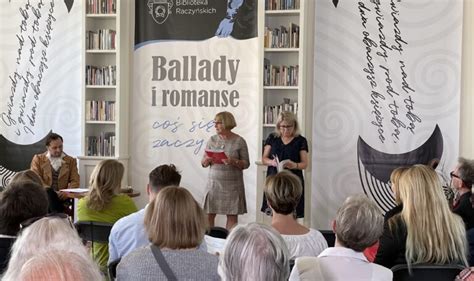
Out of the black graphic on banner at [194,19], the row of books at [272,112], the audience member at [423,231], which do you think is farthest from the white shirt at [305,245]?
the black graphic on banner at [194,19]

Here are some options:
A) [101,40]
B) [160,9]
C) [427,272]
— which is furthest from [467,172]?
[101,40]

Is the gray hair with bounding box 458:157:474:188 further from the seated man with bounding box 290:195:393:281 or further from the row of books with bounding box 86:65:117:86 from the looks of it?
the row of books with bounding box 86:65:117:86

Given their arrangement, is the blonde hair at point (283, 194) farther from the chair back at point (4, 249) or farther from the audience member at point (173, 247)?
the chair back at point (4, 249)

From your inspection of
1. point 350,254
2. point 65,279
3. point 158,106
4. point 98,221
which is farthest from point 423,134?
point 65,279

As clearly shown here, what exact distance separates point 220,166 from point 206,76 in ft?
6.01

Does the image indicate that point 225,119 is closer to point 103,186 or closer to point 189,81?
point 189,81

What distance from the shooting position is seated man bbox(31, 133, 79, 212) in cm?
753

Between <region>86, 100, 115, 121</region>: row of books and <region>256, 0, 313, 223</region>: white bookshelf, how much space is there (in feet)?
6.50

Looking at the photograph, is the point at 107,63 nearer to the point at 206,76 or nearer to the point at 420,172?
the point at 206,76

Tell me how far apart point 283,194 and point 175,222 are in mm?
1125

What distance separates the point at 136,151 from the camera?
29.6ft

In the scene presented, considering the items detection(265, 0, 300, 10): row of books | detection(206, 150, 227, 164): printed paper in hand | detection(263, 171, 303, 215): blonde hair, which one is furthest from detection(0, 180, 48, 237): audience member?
detection(265, 0, 300, 10): row of books

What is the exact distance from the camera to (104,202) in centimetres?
481

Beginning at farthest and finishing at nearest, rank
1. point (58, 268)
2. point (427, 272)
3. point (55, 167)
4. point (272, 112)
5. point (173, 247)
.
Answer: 1. point (272, 112)
2. point (55, 167)
3. point (427, 272)
4. point (173, 247)
5. point (58, 268)
